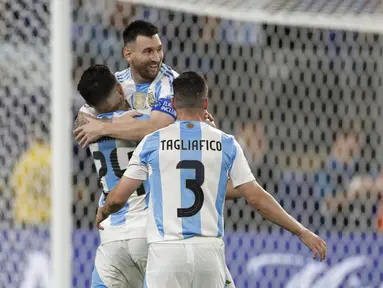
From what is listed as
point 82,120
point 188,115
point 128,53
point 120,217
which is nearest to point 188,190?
point 188,115

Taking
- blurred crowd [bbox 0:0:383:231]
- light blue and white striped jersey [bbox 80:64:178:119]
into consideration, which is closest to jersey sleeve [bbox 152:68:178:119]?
light blue and white striped jersey [bbox 80:64:178:119]

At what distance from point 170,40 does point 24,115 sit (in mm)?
1764

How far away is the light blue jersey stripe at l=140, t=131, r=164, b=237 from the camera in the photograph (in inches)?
163

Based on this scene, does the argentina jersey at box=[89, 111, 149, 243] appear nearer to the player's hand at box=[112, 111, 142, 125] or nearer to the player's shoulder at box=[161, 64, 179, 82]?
the player's hand at box=[112, 111, 142, 125]

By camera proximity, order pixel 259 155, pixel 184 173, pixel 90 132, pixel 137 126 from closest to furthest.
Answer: pixel 184 173
pixel 137 126
pixel 90 132
pixel 259 155

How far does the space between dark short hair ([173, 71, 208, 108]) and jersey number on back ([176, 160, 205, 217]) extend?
257mm

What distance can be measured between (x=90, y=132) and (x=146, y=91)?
13.5 inches

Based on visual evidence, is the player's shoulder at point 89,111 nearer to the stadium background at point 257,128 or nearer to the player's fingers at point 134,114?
the player's fingers at point 134,114

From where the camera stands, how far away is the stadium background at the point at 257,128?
659 cm

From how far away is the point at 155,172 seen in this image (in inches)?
163

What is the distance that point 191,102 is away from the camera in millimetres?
4176

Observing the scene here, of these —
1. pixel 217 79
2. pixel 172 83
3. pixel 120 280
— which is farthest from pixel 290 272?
pixel 172 83

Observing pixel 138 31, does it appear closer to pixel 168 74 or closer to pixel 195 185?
pixel 168 74

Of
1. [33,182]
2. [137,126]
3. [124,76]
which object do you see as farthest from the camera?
[33,182]
